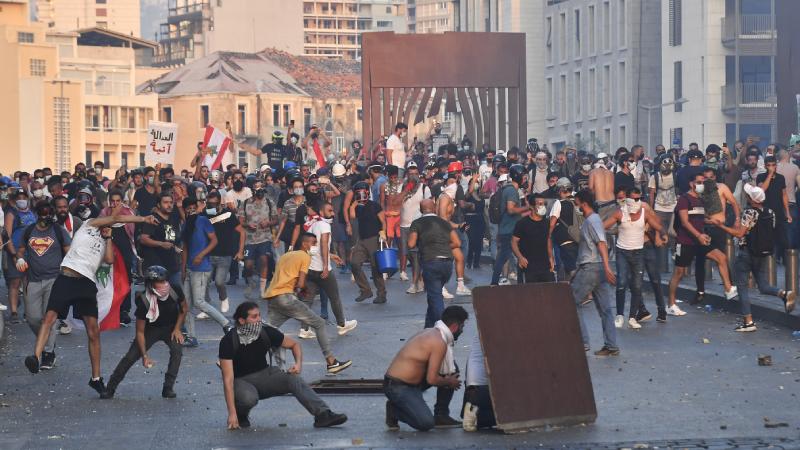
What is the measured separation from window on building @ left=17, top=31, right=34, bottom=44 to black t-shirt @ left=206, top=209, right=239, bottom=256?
98.3 m

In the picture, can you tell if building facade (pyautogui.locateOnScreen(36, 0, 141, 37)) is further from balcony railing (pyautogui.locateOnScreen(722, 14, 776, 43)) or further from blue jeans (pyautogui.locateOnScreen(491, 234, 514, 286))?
blue jeans (pyautogui.locateOnScreen(491, 234, 514, 286))

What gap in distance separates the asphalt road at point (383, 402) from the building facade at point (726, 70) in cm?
5120

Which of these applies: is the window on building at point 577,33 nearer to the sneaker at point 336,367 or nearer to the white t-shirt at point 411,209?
the white t-shirt at point 411,209

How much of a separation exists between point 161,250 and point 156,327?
387cm

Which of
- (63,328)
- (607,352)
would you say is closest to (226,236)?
(63,328)

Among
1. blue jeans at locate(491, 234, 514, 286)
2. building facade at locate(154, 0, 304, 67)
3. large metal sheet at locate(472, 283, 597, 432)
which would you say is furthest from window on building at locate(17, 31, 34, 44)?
large metal sheet at locate(472, 283, 597, 432)

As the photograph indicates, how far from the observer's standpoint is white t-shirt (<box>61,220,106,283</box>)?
1549 cm

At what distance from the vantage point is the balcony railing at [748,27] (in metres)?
69.1

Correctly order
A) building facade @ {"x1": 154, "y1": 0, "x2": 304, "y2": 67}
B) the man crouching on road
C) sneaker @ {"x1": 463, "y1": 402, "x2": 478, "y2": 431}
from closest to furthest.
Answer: sneaker @ {"x1": 463, "y1": 402, "x2": 478, "y2": 431} < the man crouching on road < building facade @ {"x1": 154, "y1": 0, "x2": 304, "y2": 67}

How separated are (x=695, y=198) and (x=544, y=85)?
68.8 meters

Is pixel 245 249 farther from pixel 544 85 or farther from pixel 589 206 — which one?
pixel 544 85

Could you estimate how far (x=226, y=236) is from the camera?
20.8 metres

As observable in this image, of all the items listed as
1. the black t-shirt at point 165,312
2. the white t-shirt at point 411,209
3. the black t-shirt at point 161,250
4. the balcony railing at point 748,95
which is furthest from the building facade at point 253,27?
the black t-shirt at point 165,312

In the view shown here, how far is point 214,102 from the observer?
12400cm
